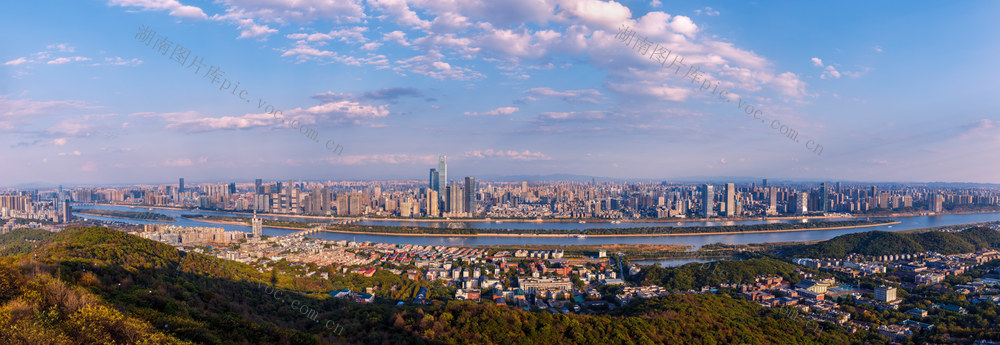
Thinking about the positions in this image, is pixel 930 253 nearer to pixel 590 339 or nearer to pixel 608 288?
pixel 608 288

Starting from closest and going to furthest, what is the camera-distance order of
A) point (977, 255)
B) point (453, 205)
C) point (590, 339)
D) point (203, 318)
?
1. point (203, 318)
2. point (590, 339)
3. point (977, 255)
4. point (453, 205)

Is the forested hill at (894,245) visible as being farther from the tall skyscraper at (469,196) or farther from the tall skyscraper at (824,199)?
the tall skyscraper at (469,196)

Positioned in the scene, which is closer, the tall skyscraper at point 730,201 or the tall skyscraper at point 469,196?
the tall skyscraper at point 730,201

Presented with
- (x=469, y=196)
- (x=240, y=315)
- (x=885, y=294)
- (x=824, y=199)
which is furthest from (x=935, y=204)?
(x=240, y=315)

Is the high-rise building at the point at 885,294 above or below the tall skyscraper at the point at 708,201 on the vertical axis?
below

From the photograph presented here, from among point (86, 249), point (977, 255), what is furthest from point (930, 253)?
point (86, 249)

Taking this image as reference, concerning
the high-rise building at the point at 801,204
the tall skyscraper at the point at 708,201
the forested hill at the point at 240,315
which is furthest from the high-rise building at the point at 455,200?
the forested hill at the point at 240,315
